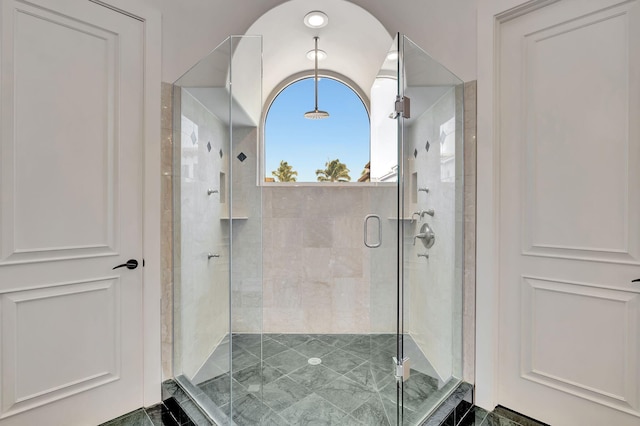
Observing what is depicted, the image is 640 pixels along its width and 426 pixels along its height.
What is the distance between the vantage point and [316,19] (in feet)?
7.41

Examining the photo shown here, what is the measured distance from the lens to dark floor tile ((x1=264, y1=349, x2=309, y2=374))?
2148 mm

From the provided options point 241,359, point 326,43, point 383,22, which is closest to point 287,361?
point 241,359

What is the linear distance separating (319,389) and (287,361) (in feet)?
1.44

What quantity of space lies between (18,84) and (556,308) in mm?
2738

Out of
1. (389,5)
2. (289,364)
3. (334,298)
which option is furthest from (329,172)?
(289,364)

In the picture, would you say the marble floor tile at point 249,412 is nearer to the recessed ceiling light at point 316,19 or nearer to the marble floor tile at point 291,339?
A: the marble floor tile at point 291,339

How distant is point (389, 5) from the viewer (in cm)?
195

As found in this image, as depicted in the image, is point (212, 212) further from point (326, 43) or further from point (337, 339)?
point (326, 43)

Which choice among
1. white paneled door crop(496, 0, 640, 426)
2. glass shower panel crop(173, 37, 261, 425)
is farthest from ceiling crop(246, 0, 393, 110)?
white paneled door crop(496, 0, 640, 426)

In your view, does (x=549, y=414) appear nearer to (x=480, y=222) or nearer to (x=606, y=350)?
(x=606, y=350)

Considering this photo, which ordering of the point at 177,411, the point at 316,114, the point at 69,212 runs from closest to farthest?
the point at 69,212 < the point at 177,411 < the point at 316,114

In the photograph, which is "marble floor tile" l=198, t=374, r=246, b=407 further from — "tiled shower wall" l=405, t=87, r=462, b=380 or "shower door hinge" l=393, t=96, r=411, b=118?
"shower door hinge" l=393, t=96, r=411, b=118

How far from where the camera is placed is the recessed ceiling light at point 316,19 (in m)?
2.19

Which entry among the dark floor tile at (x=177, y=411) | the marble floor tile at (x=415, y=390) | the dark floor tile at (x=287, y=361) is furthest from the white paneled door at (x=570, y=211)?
the dark floor tile at (x=177, y=411)
